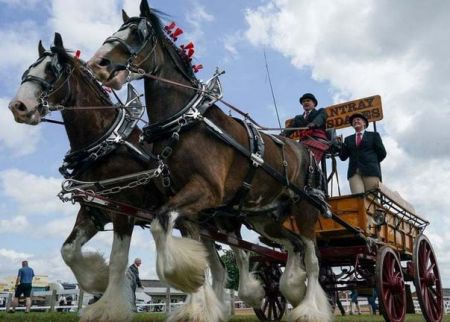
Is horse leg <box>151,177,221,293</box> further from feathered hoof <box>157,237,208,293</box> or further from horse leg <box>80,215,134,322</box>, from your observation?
horse leg <box>80,215,134,322</box>

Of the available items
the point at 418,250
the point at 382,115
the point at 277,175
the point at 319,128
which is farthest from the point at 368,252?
the point at 382,115

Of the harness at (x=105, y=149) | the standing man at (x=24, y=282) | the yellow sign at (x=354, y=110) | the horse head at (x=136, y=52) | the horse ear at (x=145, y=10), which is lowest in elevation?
the standing man at (x=24, y=282)

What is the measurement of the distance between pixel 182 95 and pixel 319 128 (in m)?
3.12

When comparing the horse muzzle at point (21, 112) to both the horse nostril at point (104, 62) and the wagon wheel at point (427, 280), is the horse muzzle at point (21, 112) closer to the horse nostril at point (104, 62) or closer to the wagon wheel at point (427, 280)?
the horse nostril at point (104, 62)

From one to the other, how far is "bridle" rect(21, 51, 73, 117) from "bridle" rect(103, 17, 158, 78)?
119 centimetres

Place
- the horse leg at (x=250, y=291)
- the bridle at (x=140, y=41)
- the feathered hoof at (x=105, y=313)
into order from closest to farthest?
the bridle at (x=140, y=41) < the feathered hoof at (x=105, y=313) < the horse leg at (x=250, y=291)

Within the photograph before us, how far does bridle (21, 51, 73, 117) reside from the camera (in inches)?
231

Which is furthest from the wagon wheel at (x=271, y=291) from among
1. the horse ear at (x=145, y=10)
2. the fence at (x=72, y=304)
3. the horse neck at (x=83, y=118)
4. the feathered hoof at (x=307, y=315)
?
the horse ear at (x=145, y=10)

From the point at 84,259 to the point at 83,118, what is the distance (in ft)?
5.35

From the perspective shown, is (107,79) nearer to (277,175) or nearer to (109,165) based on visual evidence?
(109,165)

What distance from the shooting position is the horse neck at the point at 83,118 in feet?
20.9

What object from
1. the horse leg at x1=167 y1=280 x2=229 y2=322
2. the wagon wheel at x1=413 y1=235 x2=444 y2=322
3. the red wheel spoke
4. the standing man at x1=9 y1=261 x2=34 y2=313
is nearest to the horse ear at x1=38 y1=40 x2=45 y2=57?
the horse leg at x1=167 y1=280 x2=229 y2=322

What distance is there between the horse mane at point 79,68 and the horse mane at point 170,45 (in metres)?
1.16

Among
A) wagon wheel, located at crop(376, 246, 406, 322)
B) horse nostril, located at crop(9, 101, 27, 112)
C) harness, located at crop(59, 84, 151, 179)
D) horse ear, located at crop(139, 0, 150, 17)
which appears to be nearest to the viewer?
horse ear, located at crop(139, 0, 150, 17)
